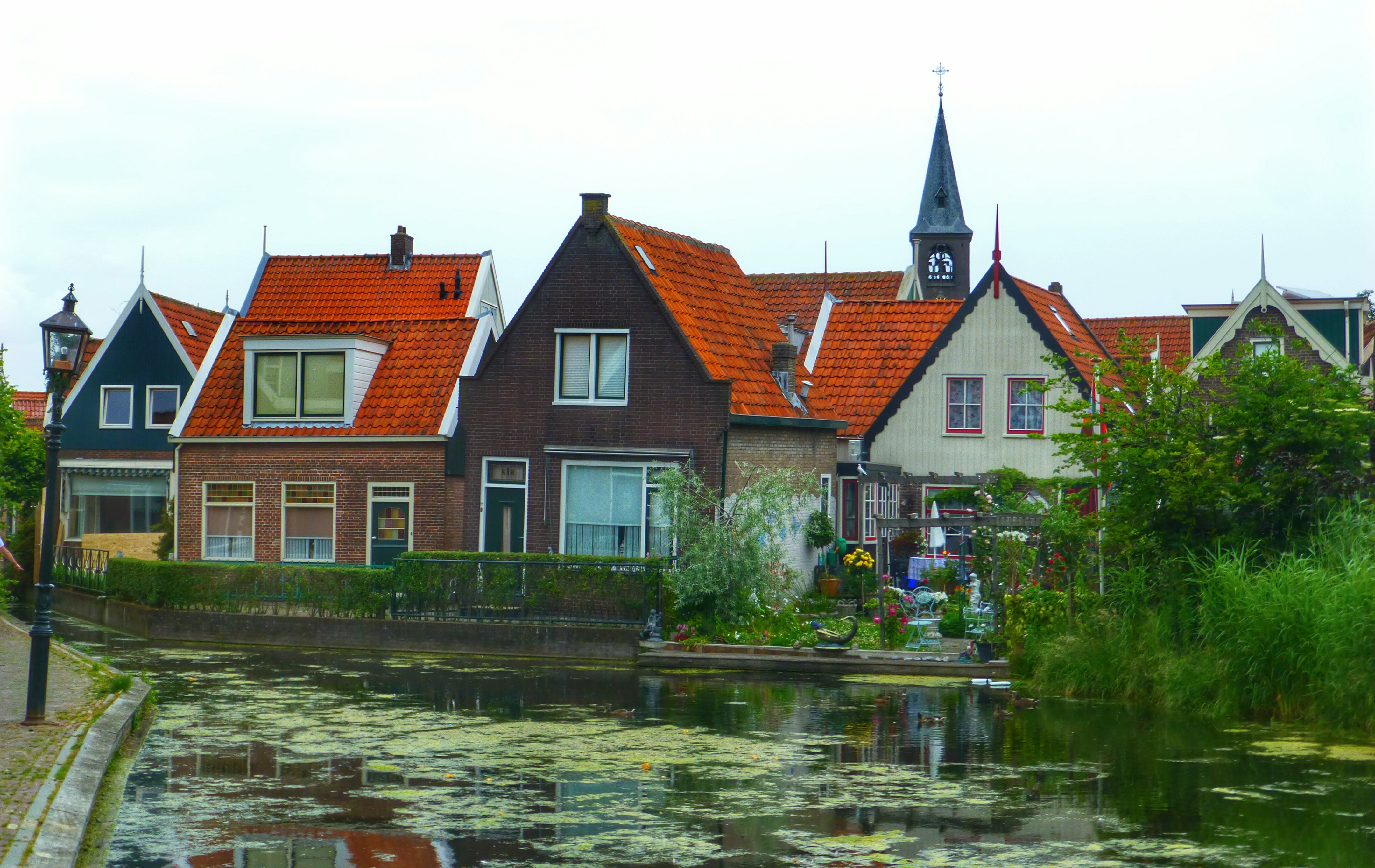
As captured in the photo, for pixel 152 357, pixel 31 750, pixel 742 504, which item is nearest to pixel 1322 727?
pixel 742 504

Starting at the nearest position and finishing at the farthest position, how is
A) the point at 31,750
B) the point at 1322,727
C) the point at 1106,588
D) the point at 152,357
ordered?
the point at 31,750 < the point at 1322,727 < the point at 1106,588 < the point at 152,357

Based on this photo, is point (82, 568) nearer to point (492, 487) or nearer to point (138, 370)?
point (138, 370)

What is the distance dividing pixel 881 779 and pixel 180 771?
6065 millimetres

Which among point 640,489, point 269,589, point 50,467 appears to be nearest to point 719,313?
point 640,489

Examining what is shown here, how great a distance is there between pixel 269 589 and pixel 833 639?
10181 millimetres

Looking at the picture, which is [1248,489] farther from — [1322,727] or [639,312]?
[639,312]

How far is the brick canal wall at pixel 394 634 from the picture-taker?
23250 mm

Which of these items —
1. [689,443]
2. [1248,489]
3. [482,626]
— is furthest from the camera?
[689,443]

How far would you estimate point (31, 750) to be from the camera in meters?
12.7

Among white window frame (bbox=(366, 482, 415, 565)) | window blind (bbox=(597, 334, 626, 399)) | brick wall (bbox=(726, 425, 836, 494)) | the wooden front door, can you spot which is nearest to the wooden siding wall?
the wooden front door

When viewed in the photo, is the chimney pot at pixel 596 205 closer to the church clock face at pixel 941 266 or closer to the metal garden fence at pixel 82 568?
the metal garden fence at pixel 82 568

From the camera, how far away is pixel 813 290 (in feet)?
131

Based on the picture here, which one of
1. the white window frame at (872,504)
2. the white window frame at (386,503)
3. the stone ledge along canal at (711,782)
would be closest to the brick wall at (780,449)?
the white window frame at (872,504)

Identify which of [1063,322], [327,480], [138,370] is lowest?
[327,480]
